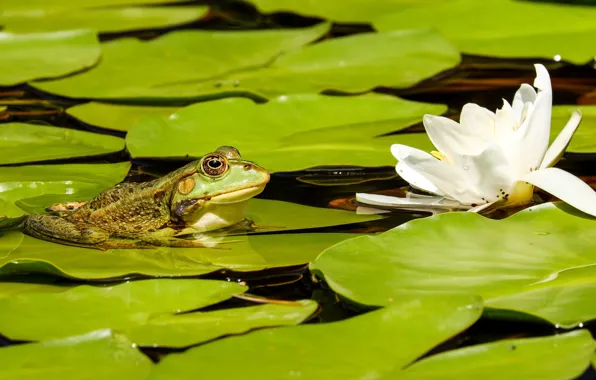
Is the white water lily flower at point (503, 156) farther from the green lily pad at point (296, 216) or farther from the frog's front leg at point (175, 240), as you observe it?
the frog's front leg at point (175, 240)

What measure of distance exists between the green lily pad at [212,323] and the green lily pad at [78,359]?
0.28ft

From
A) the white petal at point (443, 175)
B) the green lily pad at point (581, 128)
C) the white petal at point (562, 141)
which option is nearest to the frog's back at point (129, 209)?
the white petal at point (443, 175)

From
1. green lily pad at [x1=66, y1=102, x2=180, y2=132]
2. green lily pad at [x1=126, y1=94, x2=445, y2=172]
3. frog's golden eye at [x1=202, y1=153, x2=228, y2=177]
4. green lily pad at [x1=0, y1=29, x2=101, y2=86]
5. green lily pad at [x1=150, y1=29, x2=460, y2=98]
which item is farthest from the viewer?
green lily pad at [x1=0, y1=29, x2=101, y2=86]

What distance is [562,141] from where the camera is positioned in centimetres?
288

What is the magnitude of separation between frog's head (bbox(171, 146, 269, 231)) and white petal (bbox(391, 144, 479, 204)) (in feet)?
1.86

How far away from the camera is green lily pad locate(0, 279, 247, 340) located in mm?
2303

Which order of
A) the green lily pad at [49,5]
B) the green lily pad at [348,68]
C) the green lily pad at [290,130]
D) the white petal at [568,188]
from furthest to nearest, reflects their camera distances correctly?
the green lily pad at [49,5]
the green lily pad at [348,68]
the green lily pad at [290,130]
the white petal at [568,188]

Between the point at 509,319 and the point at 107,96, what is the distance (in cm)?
263

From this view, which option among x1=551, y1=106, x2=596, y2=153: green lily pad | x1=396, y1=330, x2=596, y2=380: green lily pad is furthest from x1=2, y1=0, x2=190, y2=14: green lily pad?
x1=396, y1=330, x2=596, y2=380: green lily pad

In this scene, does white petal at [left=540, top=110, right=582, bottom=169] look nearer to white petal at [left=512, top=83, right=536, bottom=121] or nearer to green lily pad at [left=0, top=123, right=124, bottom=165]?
white petal at [left=512, top=83, right=536, bottom=121]

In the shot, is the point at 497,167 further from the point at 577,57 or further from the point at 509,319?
the point at 577,57

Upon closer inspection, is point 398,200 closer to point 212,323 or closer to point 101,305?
point 212,323

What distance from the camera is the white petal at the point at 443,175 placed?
2.88 meters

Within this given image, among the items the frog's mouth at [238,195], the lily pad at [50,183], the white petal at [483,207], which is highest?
the lily pad at [50,183]
